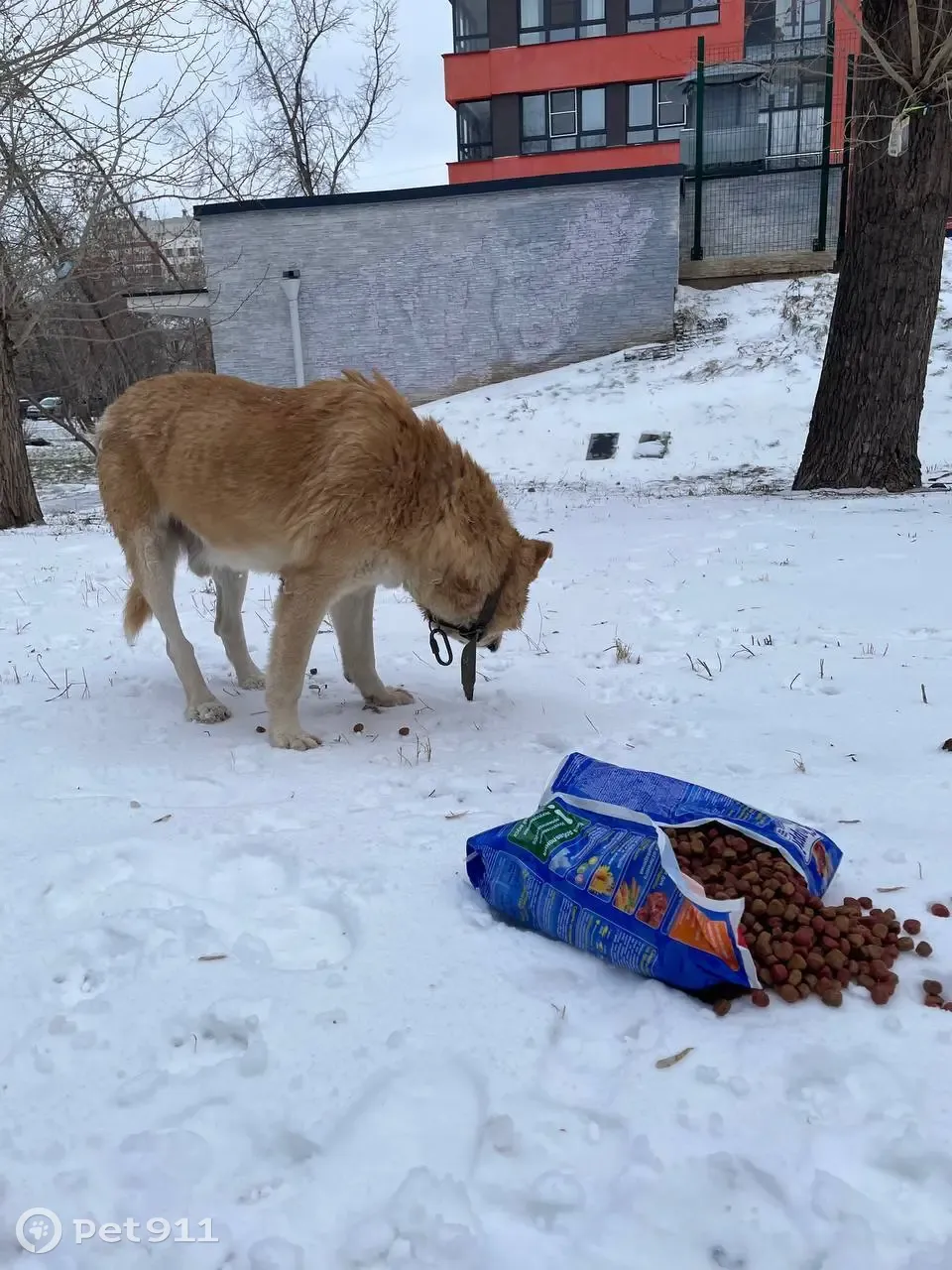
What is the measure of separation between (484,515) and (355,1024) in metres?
2.38

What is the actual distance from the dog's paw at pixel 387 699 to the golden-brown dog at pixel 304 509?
18 centimetres

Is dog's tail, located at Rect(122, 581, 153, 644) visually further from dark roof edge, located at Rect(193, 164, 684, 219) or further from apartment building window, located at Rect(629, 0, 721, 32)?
apartment building window, located at Rect(629, 0, 721, 32)

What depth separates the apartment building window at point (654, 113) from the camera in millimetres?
29453

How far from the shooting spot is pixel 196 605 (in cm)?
641

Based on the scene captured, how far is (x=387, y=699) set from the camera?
4.38 m

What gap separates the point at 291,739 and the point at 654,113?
3261cm

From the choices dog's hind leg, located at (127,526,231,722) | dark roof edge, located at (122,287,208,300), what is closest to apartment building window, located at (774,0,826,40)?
dark roof edge, located at (122,287,208,300)

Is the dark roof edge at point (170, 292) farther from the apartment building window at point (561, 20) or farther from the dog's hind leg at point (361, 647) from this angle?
the dog's hind leg at point (361, 647)

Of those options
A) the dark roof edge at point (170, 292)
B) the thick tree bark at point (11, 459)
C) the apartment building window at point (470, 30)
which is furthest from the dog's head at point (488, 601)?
the apartment building window at point (470, 30)

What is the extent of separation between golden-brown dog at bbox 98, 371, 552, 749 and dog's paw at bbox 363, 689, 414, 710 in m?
0.18

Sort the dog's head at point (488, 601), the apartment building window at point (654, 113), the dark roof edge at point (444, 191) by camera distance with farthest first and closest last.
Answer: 1. the apartment building window at point (654, 113)
2. the dark roof edge at point (444, 191)
3. the dog's head at point (488, 601)

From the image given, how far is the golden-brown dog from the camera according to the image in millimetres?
3768

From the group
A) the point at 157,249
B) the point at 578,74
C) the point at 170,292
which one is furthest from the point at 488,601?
the point at 578,74

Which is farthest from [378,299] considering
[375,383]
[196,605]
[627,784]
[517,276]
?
[627,784]
